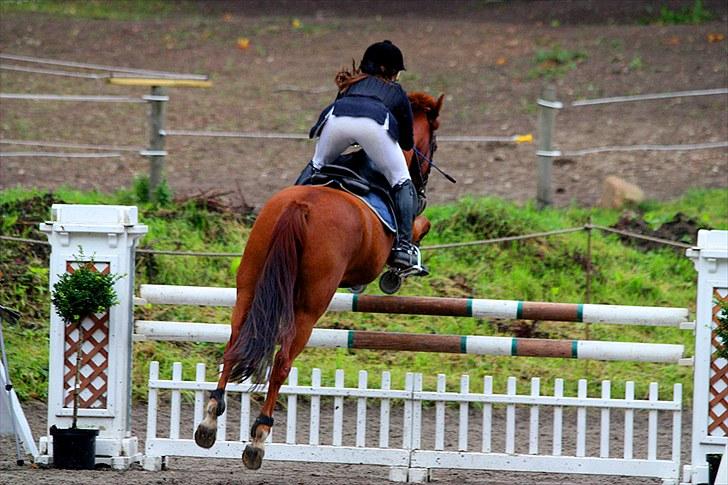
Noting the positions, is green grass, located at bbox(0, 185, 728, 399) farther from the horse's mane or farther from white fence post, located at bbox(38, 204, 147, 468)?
the horse's mane

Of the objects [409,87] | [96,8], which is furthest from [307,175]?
[96,8]

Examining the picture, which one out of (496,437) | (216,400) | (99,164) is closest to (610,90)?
(99,164)

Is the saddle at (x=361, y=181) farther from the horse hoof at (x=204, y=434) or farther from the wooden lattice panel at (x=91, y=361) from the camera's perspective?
the horse hoof at (x=204, y=434)

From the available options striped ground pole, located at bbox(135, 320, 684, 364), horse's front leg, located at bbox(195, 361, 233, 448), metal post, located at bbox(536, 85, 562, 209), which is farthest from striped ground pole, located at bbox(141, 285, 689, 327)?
metal post, located at bbox(536, 85, 562, 209)

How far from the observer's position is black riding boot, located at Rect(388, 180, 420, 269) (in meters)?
6.26

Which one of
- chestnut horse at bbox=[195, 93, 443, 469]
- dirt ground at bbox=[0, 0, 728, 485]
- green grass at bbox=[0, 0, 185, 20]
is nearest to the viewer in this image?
chestnut horse at bbox=[195, 93, 443, 469]

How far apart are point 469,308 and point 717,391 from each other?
1280 mm

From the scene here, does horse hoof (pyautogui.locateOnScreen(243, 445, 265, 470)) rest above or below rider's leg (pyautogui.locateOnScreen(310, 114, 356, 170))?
below

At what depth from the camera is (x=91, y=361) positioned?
6.39 meters

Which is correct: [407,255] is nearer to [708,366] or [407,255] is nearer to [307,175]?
[307,175]

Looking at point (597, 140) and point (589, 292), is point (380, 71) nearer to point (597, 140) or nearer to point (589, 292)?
point (589, 292)

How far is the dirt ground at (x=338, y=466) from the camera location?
243 inches

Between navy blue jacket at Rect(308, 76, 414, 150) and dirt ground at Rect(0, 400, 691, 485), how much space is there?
5.79ft

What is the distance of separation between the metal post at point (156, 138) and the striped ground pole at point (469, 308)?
181 inches
